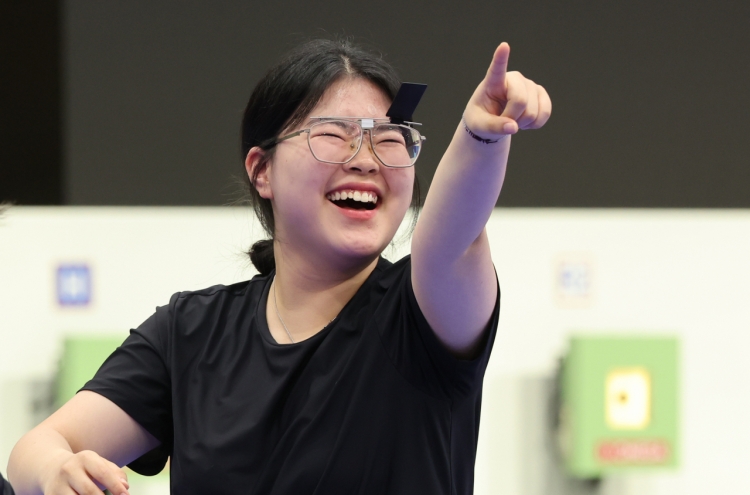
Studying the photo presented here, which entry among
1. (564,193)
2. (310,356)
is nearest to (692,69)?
(564,193)

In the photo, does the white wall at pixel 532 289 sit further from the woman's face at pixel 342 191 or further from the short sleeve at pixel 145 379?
the woman's face at pixel 342 191

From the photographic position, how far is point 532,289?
245cm

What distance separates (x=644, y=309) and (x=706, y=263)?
21 cm

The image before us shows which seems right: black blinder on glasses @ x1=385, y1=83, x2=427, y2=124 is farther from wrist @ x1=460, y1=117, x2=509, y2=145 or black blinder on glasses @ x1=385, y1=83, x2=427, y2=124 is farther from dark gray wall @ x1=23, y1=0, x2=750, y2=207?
dark gray wall @ x1=23, y1=0, x2=750, y2=207

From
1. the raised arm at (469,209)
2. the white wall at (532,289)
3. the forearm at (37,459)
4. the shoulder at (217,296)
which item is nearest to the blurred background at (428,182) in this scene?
the white wall at (532,289)

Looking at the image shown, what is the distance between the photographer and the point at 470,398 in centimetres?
96

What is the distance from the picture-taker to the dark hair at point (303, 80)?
1081 millimetres

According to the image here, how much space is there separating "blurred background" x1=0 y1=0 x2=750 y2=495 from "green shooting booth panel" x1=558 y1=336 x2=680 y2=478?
0.02 m

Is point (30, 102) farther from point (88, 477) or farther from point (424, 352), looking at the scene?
point (424, 352)

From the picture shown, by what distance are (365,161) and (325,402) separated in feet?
0.90

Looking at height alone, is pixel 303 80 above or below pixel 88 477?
above

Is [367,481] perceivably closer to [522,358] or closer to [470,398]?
[470,398]

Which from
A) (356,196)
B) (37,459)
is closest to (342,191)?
(356,196)

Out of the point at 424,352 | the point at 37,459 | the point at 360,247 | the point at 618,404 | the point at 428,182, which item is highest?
the point at 428,182
